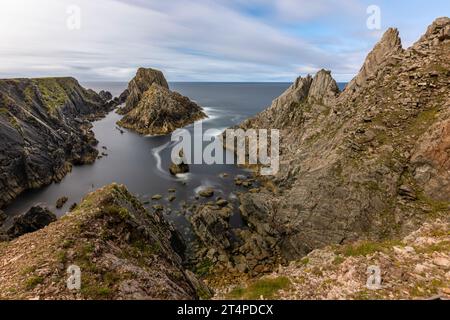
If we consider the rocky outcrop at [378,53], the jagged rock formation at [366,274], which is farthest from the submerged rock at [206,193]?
the jagged rock formation at [366,274]

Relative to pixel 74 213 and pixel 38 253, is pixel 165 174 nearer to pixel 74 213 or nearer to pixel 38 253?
pixel 74 213

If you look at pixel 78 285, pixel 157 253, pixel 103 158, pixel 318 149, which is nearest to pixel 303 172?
pixel 318 149

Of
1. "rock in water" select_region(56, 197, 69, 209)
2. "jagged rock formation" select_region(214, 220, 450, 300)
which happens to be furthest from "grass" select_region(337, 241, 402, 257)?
"rock in water" select_region(56, 197, 69, 209)

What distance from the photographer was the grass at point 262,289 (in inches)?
492

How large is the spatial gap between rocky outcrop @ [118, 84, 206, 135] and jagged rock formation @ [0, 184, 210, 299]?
94.3 metres

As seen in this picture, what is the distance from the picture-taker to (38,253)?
47.0 ft

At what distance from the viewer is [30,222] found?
37.3 m

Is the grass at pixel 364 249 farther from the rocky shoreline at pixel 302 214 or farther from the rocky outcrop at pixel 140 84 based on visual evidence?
the rocky outcrop at pixel 140 84

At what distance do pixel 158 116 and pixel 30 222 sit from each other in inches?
3340

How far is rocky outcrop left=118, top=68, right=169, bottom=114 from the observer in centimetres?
15125

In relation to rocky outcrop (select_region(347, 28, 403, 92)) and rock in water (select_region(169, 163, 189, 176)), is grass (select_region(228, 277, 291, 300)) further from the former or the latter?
rock in water (select_region(169, 163, 189, 176))

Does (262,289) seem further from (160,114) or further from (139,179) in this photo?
(160,114)

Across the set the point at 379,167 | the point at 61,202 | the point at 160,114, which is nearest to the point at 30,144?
the point at 61,202

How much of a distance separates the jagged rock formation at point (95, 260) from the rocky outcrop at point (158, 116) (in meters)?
94.3
